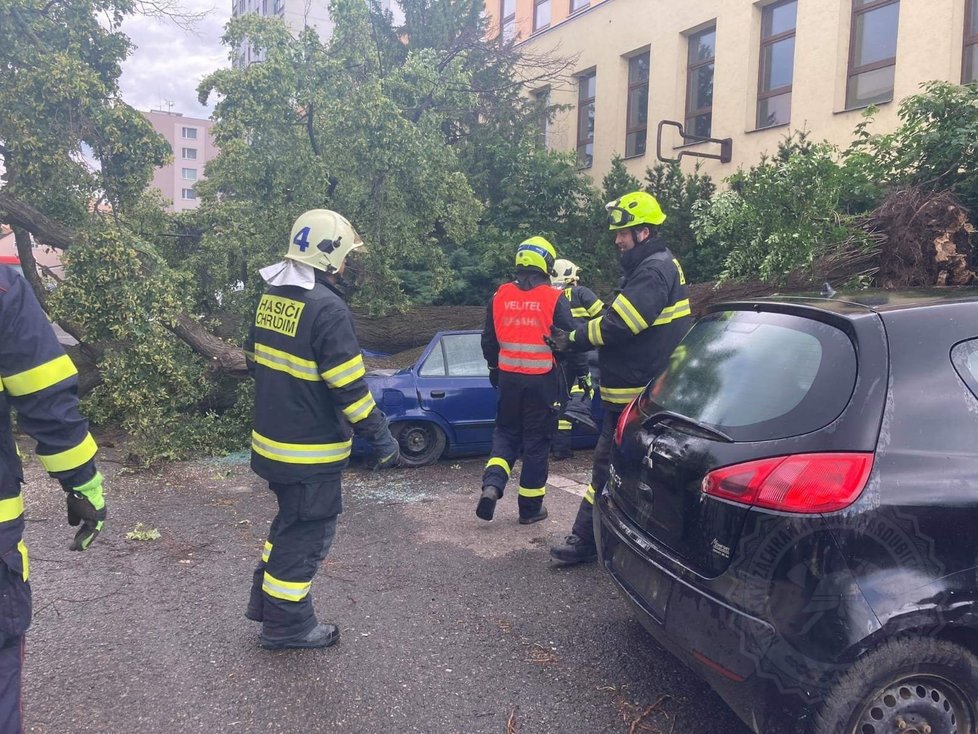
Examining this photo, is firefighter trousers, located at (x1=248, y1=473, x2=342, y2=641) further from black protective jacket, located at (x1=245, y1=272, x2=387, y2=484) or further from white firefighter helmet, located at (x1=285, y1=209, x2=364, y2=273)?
white firefighter helmet, located at (x1=285, y1=209, x2=364, y2=273)

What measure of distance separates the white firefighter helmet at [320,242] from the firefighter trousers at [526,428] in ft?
5.92

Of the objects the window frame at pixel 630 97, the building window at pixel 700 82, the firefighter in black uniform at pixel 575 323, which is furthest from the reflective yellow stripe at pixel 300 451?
the window frame at pixel 630 97

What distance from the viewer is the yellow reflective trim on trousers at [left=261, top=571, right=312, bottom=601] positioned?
3543mm

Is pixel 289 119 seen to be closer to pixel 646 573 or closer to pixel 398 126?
pixel 398 126

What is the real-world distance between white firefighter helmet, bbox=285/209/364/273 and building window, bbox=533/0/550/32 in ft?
54.9

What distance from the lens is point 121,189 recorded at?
8438mm

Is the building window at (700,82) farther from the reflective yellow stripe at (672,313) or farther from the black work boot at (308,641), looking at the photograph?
the black work boot at (308,641)

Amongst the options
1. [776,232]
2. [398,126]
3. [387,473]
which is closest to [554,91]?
[398,126]

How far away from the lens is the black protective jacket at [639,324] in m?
Answer: 4.27

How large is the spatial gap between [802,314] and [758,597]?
3.34ft

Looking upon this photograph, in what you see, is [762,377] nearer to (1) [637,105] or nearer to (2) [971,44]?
(2) [971,44]

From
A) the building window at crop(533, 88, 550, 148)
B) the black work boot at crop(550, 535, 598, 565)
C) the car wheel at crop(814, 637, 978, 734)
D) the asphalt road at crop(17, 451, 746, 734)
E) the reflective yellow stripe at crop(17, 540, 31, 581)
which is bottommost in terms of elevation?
the asphalt road at crop(17, 451, 746, 734)

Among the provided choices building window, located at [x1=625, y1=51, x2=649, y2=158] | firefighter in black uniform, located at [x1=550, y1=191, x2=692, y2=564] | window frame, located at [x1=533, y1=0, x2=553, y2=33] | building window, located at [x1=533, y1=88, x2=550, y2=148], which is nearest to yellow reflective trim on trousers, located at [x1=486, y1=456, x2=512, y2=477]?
firefighter in black uniform, located at [x1=550, y1=191, x2=692, y2=564]

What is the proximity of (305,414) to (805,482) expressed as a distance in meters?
2.09
